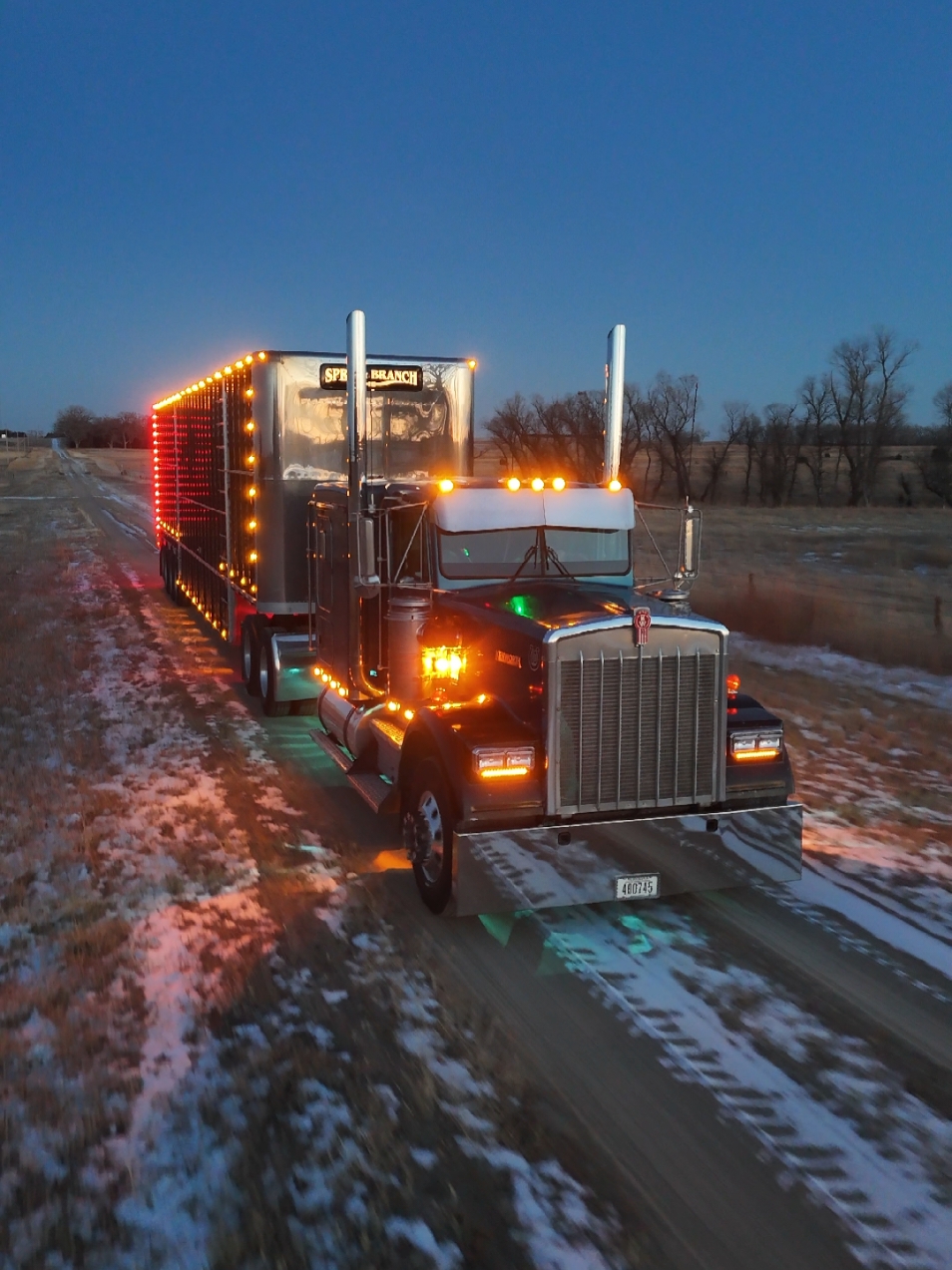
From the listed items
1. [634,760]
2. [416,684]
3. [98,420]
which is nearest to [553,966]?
[634,760]

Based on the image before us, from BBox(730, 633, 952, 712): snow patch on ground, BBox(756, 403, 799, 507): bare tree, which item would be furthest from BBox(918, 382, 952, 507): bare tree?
BBox(730, 633, 952, 712): snow patch on ground

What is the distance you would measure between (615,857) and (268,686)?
609 cm

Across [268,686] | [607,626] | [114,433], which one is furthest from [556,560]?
[114,433]

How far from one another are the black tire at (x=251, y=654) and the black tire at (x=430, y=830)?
5.43 meters

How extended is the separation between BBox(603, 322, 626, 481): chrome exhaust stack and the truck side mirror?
1036 mm

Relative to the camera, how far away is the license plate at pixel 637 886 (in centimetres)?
570

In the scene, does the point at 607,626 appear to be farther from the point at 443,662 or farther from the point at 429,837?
the point at 443,662

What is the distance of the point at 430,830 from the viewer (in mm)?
6117

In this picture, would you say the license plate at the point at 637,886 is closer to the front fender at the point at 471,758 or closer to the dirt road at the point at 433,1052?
the dirt road at the point at 433,1052

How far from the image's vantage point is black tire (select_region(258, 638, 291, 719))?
1088 cm

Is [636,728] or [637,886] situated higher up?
[636,728]

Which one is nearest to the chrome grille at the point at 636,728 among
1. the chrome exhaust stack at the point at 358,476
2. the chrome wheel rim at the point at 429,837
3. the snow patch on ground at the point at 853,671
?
the chrome wheel rim at the point at 429,837

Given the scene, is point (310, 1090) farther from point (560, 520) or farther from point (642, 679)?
point (560, 520)

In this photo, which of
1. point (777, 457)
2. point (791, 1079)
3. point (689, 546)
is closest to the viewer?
point (791, 1079)
